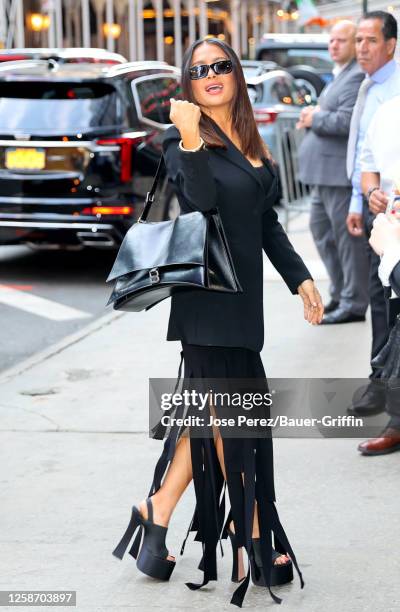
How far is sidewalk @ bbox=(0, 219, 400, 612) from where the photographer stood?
13.5 ft

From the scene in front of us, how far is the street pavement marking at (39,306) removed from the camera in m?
9.49

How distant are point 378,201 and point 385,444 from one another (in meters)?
1.14

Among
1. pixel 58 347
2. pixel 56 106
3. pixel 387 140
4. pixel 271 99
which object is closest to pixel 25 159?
pixel 56 106

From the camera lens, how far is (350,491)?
511 centimetres

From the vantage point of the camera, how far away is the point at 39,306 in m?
9.84

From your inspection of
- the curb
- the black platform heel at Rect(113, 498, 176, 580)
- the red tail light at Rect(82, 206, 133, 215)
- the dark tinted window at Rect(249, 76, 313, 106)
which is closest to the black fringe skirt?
the black platform heel at Rect(113, 498, 176, 580)

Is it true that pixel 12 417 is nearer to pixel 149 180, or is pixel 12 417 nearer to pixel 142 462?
pixel 142 462

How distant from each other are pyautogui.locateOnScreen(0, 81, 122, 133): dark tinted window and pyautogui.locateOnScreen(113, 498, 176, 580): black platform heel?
21.9 feet

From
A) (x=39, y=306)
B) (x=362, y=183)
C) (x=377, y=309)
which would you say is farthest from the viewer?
(x=39, y=306)

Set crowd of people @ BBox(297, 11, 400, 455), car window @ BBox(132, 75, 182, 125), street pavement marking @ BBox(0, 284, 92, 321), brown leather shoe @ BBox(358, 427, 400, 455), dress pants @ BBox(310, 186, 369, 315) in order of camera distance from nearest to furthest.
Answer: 1. crowd of people @ BBox(297, 11, 400, 455)
2. brown leather shoe @ BBox(358, 427, 400, 455)
3. dress pants @ BBox(310, 186, 369, 315)
4. street pavement marking @ BBox(0, 284, 92, 321)
5. car window @ BBox(132, 75, 182, 125)

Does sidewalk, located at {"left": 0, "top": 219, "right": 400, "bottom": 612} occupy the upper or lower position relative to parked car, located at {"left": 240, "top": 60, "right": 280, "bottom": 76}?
lower

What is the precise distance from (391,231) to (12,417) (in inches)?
120

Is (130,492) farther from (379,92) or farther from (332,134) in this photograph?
(332,134)

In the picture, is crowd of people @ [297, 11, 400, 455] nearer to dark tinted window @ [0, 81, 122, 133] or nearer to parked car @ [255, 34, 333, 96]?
dark tinted window @ [0, 81, 122, 133]
